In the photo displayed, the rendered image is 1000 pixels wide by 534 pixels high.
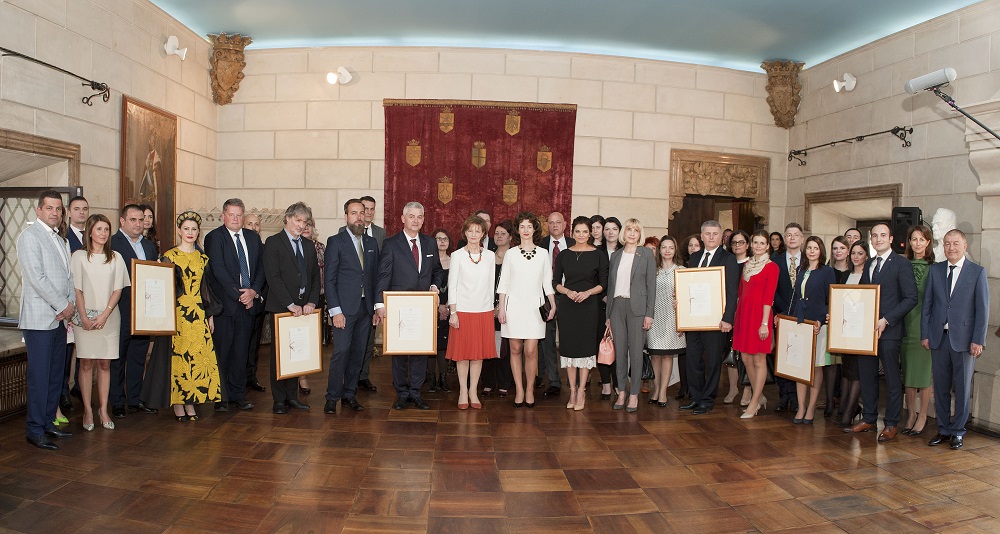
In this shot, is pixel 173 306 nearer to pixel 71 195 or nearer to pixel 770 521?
pixel 71 195

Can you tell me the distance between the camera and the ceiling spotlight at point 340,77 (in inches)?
330

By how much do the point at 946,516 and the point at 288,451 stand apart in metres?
3.78

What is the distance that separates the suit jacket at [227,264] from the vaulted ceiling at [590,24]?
3.84m

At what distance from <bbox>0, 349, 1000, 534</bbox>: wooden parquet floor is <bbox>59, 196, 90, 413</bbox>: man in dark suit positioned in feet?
1.19

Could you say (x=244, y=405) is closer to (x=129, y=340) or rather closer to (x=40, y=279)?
(x=129, y=340)

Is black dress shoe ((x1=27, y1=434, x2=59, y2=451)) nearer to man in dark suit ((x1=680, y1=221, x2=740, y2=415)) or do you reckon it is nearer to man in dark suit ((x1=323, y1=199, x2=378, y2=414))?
man in dark suit ((x1=323, y1=199, x2=378, y2=414))

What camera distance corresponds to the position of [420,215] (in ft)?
16.0

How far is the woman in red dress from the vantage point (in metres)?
4.82

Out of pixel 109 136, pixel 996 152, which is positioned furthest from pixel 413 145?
pixel 996 152

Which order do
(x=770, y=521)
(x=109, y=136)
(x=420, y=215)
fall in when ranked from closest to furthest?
1. (x=770, y=521)
2. (x=420, y=215)
3. (x=109, y=136)

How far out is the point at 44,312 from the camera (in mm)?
3865

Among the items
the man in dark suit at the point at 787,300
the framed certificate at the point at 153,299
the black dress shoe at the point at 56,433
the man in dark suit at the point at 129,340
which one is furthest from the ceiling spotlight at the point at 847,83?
the black dress shoe at the point at 56,433

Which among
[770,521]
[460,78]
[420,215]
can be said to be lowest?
[770,521]

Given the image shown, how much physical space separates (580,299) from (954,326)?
2.68m
